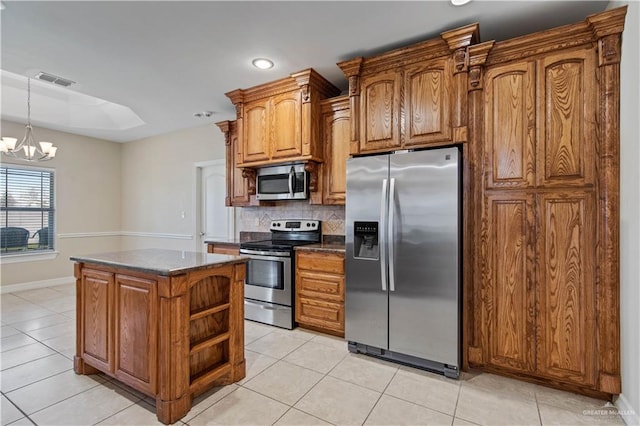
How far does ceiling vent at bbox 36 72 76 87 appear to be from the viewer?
3.22m

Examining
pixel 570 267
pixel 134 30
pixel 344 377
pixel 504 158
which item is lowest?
pixel 344 377

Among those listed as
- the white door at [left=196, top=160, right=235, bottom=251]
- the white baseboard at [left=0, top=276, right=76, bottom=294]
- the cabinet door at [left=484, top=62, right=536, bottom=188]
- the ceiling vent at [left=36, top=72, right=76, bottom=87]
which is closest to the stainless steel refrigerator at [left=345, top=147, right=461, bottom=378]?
the cabinet door at [left=484, top=62, right=536, bottom=188]

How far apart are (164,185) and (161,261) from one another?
153 inches

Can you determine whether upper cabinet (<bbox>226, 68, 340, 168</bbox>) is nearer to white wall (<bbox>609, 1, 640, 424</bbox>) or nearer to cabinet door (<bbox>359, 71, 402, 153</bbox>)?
cabinet door (<bbox>359, 71, 402, 153</bbox>)

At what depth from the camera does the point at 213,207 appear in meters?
4.94

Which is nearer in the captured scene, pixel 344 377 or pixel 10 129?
pixel 344 377

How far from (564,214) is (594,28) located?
1234 mm

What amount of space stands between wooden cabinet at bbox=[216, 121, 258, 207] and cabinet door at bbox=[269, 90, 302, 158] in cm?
75

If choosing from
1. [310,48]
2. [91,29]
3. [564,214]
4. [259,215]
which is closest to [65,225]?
[259,215]

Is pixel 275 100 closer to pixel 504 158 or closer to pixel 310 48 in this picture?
pixel 310 48

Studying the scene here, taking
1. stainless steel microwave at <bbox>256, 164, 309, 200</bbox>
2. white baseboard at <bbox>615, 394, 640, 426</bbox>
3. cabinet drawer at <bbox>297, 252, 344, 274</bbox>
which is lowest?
white baseboard at <bbox>615, 394, 640, 426</bbox>

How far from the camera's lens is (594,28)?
2.00 metres

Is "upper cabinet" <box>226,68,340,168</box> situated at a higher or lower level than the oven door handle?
higher

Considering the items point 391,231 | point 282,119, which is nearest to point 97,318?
point 391,231
